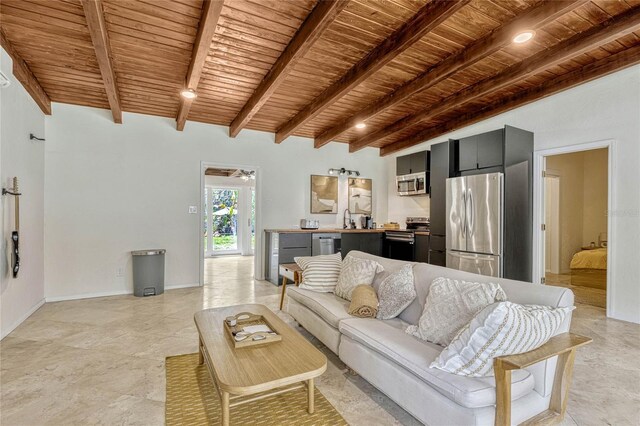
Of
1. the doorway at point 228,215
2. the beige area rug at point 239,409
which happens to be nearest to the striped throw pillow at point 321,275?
the beige area rug at point 239,409

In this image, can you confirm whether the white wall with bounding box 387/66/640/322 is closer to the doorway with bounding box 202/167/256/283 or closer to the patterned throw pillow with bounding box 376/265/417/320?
the patterned throw pillow with bounding box 376/265/417/320

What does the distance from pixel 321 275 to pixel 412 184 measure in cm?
358

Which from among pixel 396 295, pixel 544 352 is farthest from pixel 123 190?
pixel 544 352

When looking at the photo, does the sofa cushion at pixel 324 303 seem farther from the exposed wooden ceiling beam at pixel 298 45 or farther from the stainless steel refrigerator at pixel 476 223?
the stainless steel refrigerator at pixel 476 223

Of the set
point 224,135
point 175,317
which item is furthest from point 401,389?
point 224,135

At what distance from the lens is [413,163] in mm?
5977

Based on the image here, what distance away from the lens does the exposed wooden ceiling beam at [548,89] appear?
3.32 metres

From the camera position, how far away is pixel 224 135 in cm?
535

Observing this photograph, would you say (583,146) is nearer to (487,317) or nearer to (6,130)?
(487,317)

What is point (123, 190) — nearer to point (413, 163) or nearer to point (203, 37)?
point (203, 37)

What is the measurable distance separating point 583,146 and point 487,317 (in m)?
3.71

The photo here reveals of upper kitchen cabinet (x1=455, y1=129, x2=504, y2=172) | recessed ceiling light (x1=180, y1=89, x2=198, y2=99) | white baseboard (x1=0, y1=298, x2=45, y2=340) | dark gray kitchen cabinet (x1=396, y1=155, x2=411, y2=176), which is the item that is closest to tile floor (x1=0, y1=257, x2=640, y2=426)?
white baseboard (x1=0, y1=298, x2=45, y2=340)

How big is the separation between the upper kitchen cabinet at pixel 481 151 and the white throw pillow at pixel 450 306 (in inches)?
114

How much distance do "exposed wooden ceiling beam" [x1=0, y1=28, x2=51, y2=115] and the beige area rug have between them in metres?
3.29
